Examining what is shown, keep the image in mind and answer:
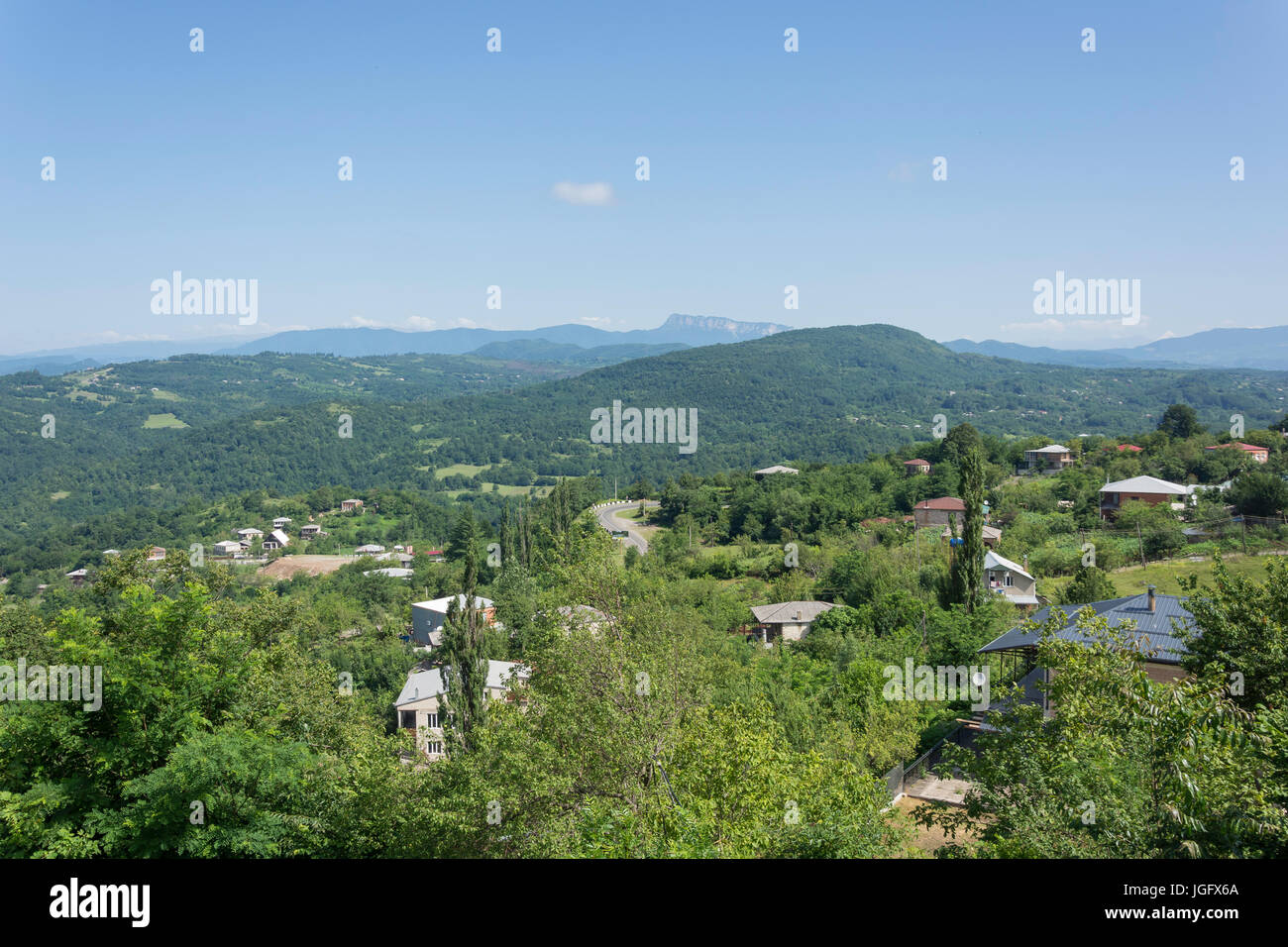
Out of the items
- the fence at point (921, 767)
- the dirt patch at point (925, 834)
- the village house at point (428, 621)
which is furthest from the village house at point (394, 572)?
the dirt patch at point (925, 834)

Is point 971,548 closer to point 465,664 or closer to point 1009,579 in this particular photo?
point 1009,579

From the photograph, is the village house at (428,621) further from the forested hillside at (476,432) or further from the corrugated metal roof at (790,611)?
the forested hillside at (476,432)

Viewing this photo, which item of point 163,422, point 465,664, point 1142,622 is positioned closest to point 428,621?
point 465,664

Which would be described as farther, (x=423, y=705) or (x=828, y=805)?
(x=423, y=705)

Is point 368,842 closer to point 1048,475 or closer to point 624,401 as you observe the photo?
point 1048,475

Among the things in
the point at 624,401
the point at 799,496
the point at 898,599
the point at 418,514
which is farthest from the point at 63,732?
the point at 624,401

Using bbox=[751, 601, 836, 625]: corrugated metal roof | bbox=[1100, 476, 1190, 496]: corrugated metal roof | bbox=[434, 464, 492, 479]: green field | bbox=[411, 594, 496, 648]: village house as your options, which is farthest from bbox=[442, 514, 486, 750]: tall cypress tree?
bbox=[434, 464, 492, 479]: green field

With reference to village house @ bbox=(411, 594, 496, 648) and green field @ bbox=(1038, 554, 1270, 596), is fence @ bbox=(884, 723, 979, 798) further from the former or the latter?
village house @ bbox=(411, 594, 496, 648)
